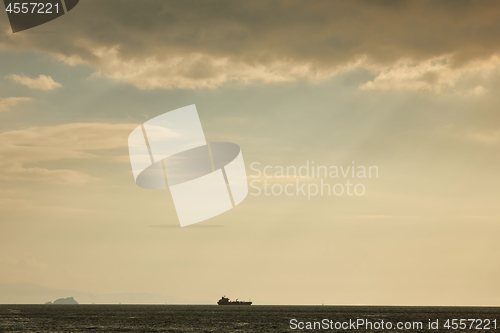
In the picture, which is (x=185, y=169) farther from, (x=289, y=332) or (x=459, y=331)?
(x=459, y=331)

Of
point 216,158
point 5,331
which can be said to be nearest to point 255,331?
point 5,331

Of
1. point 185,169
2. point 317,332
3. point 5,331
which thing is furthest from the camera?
point 317,332

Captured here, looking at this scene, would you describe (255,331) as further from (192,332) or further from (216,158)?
(216,158)

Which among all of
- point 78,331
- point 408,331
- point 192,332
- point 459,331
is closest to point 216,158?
point 192,332

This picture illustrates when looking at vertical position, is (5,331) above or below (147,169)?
below

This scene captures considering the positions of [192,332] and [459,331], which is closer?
[192,332]

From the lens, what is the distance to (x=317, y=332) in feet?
406

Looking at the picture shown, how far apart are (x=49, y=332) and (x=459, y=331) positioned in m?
105

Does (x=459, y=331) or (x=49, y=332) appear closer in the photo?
(x=49, y=332)

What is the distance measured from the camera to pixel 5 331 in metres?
116

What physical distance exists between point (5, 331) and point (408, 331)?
100877 millimetres

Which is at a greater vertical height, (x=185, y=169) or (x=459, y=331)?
(x=185, y=169)

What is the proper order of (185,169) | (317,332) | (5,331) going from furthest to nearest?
(317,332) → (5,331) → (185,169)

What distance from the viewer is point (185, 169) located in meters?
55.2
